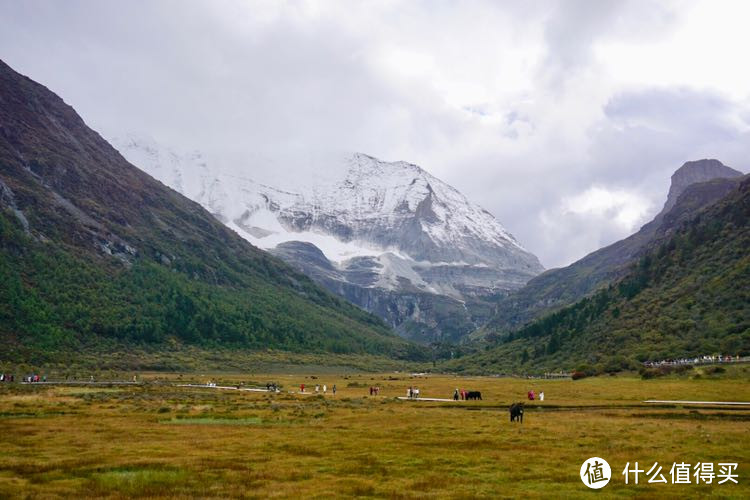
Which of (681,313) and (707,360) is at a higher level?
(681,313)

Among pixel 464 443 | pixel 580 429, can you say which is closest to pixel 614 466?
pixel 464 443

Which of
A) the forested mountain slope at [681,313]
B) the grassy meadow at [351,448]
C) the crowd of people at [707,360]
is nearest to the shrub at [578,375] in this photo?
the forested mountain slope at [681,313]

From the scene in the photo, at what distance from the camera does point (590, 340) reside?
174m

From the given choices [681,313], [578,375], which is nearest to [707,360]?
[578,375]

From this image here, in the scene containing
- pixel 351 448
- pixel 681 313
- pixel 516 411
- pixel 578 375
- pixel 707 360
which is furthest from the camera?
pixel 681 313

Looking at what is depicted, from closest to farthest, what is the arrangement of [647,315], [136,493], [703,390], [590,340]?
[136,493] < [703,390] < [647,315] < [590,340]

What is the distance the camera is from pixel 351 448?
127ft

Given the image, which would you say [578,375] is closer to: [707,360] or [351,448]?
[707,360]

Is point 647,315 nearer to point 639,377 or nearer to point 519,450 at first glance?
point 639,377

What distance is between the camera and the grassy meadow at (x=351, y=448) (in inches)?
1064

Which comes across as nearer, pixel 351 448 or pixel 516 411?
pixel 351 448

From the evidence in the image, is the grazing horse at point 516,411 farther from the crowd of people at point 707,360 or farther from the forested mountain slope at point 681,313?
the forested mountain slope at point 681,313

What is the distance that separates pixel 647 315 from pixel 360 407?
116530 mm

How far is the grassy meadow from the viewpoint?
27016 mm
